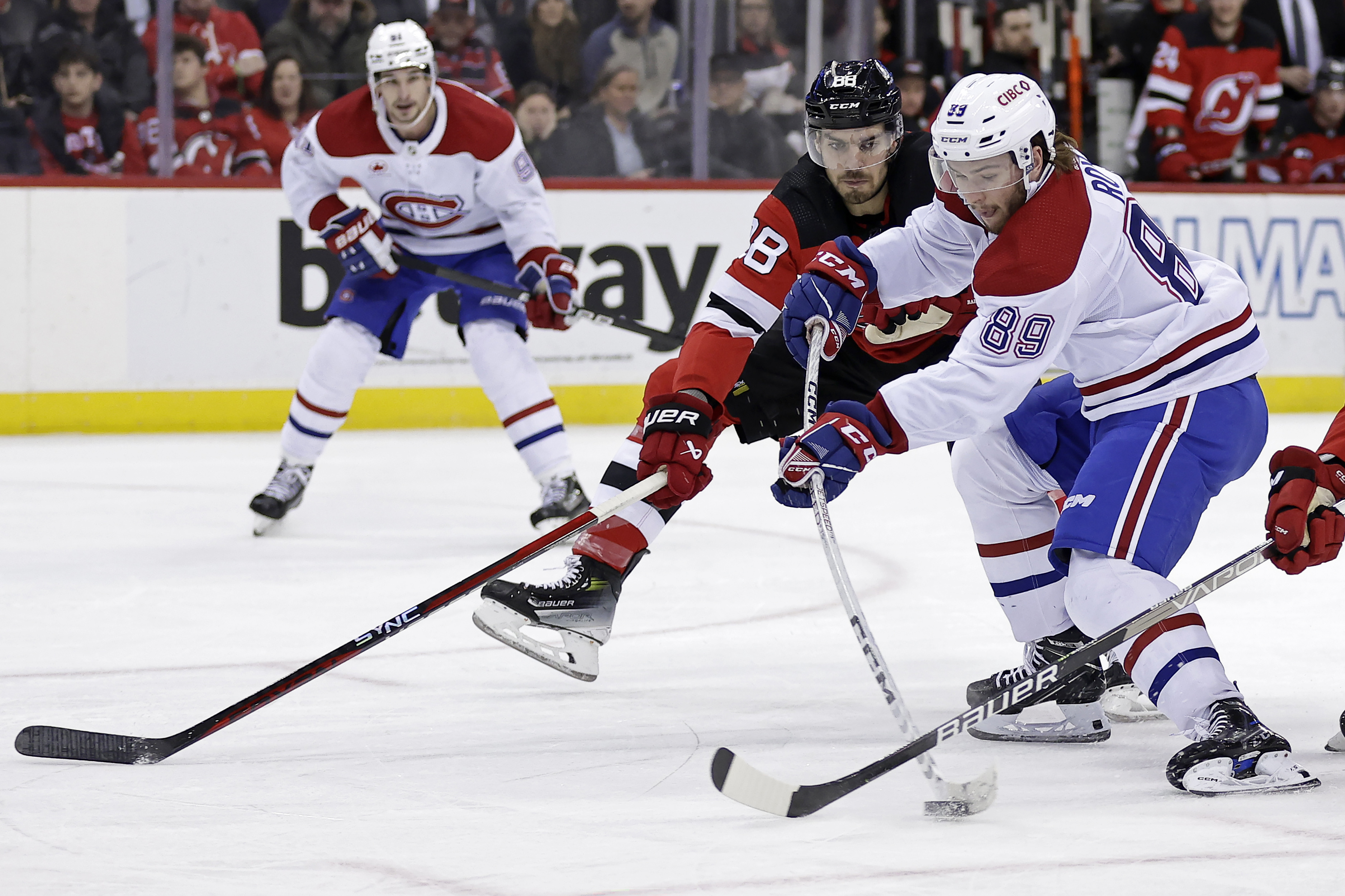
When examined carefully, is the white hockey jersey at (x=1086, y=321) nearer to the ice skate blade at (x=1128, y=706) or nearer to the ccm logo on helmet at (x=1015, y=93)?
the ccm logo on helmet at (x=1015, y=93)

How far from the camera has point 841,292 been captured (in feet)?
8.57

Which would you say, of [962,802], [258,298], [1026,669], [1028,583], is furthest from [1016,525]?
[258,298]

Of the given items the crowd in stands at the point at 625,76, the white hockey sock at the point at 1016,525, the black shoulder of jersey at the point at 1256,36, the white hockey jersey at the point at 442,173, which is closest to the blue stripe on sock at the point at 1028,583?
the white hockey sock at the point at 1016,525

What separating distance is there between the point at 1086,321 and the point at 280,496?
9.17 feet

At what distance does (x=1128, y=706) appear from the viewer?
8.86ft

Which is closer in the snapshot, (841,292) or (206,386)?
(841,292)

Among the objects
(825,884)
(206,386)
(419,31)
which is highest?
(419,31)

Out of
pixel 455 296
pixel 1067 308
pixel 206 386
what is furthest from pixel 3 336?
pixel 1067 308

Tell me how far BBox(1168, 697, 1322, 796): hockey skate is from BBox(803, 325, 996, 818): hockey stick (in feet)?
0.88

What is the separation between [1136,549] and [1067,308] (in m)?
0.32

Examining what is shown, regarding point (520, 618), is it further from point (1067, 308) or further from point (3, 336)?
point (3, 336)

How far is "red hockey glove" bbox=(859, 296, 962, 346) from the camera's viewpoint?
3061 millimetres

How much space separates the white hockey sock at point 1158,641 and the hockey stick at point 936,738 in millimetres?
26

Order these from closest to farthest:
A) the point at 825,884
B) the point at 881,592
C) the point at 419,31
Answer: the point at 825,884
the point at 881,592
the point at 419,31
